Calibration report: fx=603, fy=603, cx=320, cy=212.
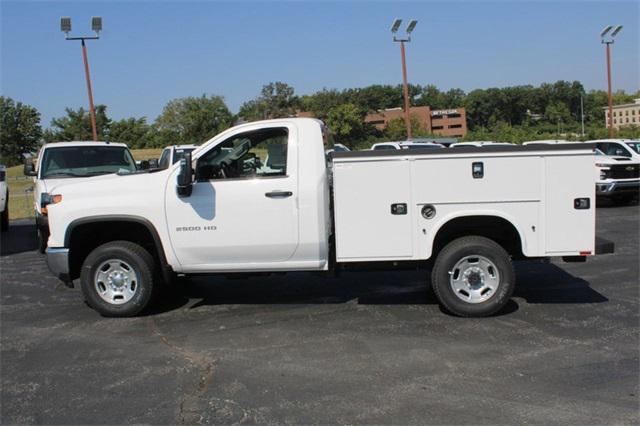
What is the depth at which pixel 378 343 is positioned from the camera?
18.0ft

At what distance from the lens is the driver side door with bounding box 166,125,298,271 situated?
6.20m

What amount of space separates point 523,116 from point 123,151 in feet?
520

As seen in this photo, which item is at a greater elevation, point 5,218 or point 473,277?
point 5,218

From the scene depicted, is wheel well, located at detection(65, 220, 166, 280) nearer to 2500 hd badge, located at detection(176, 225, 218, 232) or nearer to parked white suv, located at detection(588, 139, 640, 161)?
2500 hd badge, located at detection(176, 225, 218, 232)

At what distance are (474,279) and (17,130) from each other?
294 feet

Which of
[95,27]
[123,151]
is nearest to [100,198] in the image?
[123,151]

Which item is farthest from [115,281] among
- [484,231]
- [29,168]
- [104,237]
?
[29,168]

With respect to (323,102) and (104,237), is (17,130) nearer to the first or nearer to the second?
(323,102)

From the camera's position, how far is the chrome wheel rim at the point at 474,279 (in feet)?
20.1

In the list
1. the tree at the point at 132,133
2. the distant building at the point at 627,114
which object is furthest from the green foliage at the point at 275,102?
the distant building at the point at 627,114

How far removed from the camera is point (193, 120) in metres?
78.8

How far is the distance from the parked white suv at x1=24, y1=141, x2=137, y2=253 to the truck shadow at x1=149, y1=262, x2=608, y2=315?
157 inches

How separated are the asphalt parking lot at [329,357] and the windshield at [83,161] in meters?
3.60

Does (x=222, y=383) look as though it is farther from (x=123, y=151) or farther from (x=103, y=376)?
(x=123, y=151)
